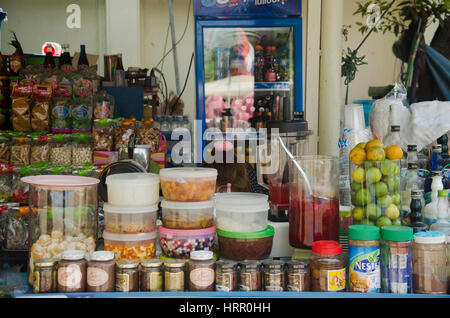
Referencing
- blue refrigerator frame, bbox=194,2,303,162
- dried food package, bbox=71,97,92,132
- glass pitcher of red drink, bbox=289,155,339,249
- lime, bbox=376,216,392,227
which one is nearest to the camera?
lime, bbox=376,216,392,227

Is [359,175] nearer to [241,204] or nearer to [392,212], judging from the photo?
[392,212]

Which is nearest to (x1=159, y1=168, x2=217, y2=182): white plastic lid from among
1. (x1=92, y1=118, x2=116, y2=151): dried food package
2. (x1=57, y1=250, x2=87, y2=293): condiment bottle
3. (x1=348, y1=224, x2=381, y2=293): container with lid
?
(x1=57, y1=250, x2=87, y2=293): condiment bottle

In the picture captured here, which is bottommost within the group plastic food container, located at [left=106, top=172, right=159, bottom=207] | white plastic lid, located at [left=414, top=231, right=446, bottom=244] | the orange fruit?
white plastic lid, located at [left=414, top=231, right=446, bottom=244]

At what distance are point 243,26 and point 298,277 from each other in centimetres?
288

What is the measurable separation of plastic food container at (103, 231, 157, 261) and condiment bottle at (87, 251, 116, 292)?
149 mm

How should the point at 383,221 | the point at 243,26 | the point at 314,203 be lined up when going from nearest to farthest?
the point at 383,221
the point at 314,203
the point at 243,26

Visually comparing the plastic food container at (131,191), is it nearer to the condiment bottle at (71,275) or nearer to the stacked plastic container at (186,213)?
the stacked plastic container at (186,213)

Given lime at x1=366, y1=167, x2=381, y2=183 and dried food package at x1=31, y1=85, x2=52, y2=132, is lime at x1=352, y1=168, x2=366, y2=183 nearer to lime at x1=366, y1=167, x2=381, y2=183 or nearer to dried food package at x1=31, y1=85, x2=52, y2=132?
lime at x1=366, y1=167, x2=381, y2=183

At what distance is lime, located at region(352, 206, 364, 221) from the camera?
66.5 inches

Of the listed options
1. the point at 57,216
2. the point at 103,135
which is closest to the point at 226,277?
the point at 57,216

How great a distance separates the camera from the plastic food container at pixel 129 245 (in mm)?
1648

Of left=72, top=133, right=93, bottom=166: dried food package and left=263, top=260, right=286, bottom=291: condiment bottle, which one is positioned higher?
left=72, top=133, right=93, bottom=166: dried food package

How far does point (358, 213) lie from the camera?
1.70 m
